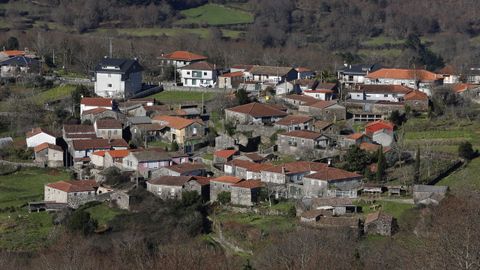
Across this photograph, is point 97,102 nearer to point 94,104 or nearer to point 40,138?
point 94,104

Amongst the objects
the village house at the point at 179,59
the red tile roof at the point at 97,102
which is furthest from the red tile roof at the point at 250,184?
the village house at the point at 179,59

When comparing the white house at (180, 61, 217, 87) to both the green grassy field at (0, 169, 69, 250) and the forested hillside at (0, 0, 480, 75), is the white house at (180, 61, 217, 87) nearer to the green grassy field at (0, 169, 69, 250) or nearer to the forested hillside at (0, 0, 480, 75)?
the forested hillside at (0, 0, 480, 75)

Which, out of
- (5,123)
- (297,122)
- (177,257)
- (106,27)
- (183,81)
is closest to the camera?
→ (177,257)

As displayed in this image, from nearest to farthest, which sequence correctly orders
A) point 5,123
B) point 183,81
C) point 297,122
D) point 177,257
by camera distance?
point 177,257 → point 297,122 → point 5,123 → point 183,81

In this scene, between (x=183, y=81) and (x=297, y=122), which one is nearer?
(x=297, y=122)

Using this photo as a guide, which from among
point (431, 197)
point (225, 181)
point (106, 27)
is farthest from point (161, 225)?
point (106, 27)

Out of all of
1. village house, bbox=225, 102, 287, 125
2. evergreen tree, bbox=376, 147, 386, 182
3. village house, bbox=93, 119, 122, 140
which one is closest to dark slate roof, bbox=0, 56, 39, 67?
village house, bbox=93, 119, 122, 140

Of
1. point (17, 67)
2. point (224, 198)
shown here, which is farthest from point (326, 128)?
point (17, 67)

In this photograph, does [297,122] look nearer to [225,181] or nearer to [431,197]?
[225,181]
